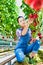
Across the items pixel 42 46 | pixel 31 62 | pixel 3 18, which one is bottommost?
pixel 31 62

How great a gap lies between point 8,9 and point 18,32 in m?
→ 0.19

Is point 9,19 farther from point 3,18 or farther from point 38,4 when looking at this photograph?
point 38,4

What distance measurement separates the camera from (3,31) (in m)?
1.30

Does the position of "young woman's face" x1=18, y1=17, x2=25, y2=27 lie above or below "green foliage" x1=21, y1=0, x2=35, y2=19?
below

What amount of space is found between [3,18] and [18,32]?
0.15m

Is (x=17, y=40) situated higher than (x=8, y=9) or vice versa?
(x=8, y=9)

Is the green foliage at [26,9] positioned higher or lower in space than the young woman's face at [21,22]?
higher

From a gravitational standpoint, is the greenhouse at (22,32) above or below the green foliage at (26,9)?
below

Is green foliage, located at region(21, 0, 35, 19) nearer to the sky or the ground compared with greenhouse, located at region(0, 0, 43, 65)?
nearer to the sky

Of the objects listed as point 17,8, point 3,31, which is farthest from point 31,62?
point 17,8

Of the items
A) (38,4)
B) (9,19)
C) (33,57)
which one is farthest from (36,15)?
(33,57)

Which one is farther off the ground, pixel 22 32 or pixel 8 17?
pixel 8 17

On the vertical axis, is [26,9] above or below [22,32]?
above

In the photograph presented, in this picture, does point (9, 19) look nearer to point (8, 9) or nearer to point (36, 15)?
point (8, 9)
